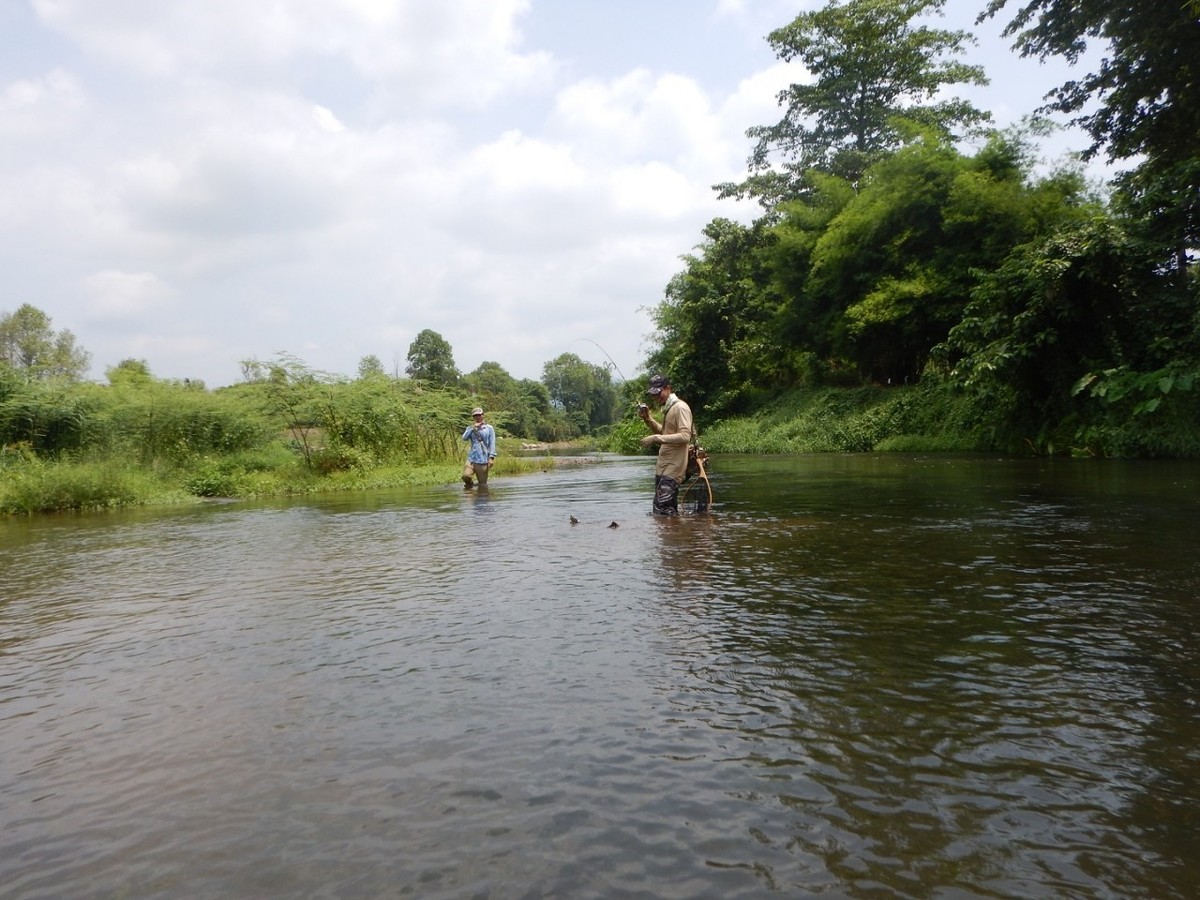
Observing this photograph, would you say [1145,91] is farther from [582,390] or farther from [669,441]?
[582,390]

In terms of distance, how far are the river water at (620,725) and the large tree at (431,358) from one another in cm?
8481

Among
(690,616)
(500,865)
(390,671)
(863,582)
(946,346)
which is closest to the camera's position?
(500,865)

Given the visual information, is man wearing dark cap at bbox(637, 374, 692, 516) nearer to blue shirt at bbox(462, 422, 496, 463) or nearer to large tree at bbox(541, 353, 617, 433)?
blue shirt at bbox(462, 422, 496, 463)

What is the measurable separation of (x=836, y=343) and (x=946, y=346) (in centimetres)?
1306

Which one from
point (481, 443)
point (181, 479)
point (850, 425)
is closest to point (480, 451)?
point (481, 443)

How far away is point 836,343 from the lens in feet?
121

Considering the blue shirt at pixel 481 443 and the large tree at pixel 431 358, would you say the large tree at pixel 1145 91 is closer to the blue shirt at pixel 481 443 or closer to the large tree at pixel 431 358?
the blue shirt at pixel 481 443

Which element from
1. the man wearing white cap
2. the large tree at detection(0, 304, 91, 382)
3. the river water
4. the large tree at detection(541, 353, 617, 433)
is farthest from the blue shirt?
the large tree at detection(541, 353, 617, 433)

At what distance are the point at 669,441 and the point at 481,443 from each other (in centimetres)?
832

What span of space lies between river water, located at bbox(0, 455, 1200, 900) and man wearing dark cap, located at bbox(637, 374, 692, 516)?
2.78 meters

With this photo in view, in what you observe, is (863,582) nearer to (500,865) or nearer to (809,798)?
(809,798)

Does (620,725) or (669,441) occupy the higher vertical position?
(669,441)

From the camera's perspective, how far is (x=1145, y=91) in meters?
18.7

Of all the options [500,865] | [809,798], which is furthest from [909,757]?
[500,865]
